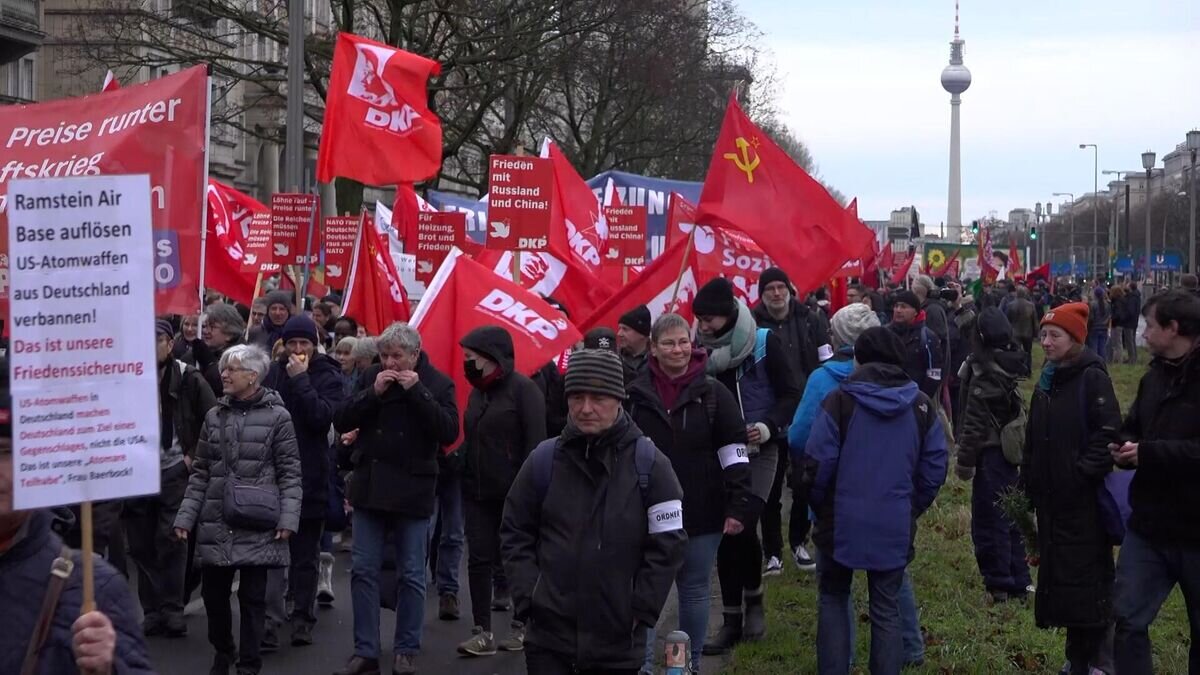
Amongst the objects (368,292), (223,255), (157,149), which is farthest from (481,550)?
(223,255)

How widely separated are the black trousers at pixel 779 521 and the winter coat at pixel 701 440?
8.65 ft

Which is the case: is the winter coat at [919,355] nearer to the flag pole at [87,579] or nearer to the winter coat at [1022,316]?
the winter coat at [1022,316]

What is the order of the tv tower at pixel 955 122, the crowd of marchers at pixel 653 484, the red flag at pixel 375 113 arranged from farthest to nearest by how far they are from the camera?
the tv tower at pixel 955 122
the red flag at pixel 375 113
the crowd of marchers at pixel 653 484

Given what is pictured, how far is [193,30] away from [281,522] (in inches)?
818

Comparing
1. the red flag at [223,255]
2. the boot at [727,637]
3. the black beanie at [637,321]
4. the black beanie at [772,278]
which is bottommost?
the boot at [727,637]

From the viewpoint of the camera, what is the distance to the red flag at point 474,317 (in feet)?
31.7

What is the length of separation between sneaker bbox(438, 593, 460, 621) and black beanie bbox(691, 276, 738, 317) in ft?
8.53

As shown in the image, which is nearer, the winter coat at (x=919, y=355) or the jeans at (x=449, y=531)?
the jeans at (x=449, y=531)

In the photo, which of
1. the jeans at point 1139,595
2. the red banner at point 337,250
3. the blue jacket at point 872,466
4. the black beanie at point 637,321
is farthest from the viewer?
the red banner at point 337,250

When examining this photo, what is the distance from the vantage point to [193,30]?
2738 cm

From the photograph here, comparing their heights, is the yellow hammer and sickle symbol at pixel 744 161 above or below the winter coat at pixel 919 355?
above

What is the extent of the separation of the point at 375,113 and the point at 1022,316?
6492 millimetres

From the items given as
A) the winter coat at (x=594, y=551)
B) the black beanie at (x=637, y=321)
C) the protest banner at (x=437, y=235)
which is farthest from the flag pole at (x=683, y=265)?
the protest banner at (x=437, y=235)

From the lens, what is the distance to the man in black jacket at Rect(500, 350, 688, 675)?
5.57 m
